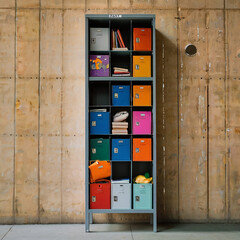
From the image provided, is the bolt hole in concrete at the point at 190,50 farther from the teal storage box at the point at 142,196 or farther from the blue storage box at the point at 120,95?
the teal storage box at the point at 142,196

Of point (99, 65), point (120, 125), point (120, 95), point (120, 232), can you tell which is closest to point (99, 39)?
point (99, 65)

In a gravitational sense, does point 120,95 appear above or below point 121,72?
below

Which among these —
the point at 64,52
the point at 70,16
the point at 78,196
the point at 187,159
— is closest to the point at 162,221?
the point at 187,159

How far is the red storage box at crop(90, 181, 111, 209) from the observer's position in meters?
3.84

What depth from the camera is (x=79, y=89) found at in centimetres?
428

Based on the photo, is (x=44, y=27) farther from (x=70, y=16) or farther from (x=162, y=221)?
(x=162, y=221)

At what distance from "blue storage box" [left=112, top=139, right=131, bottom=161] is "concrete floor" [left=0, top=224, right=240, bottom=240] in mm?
1010

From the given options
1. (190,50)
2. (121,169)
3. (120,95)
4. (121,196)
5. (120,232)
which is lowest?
(120,232)

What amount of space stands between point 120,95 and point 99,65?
0.50 meters

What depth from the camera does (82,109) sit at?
4.26 meters

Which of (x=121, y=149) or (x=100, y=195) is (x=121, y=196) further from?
(x=121, y=149)

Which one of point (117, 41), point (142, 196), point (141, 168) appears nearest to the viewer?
point (142, 196)

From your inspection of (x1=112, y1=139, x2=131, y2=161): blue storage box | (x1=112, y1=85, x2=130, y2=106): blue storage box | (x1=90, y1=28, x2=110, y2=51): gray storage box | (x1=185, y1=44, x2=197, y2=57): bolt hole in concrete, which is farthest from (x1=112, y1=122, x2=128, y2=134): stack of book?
(x1=185, y1=44, x2=197, y2=57): bolt hole in concrete

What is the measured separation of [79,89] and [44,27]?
3.51 ft
